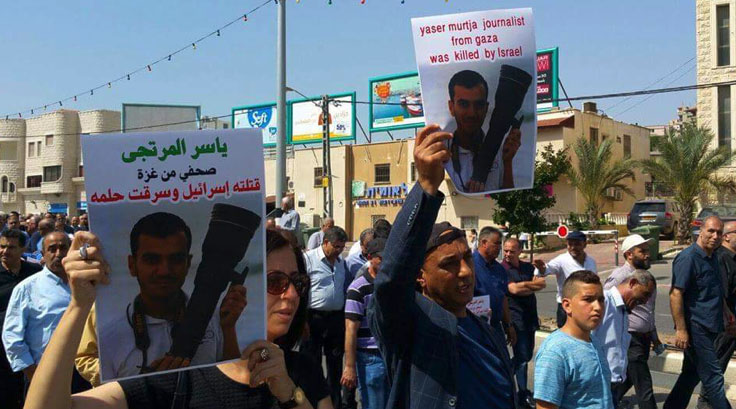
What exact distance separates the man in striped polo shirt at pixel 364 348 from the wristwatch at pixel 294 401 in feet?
10.3

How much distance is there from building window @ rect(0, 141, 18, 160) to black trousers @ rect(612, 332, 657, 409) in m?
69.9

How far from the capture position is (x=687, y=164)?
88.5ft

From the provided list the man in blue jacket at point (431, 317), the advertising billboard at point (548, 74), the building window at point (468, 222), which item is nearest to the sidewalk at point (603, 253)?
the building window at point (468, 222)

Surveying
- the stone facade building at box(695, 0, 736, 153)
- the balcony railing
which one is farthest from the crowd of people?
the balcony railing

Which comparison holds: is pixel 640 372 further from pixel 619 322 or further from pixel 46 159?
pixel 46 159

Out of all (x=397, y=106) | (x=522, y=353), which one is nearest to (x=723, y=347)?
(x=522, y=353)

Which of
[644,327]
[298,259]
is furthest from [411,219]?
[644,327]

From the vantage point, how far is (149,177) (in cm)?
189

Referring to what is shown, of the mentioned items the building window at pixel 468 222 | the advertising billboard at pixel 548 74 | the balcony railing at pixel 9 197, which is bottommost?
the building window at pixel 468 222

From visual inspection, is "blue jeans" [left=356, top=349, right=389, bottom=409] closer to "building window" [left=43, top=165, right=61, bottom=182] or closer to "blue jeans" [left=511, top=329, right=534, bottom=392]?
"blue jeans" [left=511, top=329, right=534, bottom=392]

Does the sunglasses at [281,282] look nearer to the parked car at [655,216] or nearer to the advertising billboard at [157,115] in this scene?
the parked car at [655,216]

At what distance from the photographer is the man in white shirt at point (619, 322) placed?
5.46 meters

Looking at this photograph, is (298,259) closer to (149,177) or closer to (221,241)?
(221,241)

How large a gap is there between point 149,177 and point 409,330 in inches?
44.7
